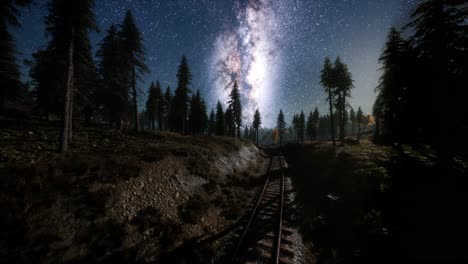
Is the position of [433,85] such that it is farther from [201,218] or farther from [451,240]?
[201,218]

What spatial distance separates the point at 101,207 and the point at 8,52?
31.5m

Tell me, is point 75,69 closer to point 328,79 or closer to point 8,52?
point 8,52

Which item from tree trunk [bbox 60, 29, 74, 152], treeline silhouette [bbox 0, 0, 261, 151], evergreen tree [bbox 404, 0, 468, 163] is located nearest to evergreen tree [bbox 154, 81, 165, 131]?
treeline silhouette [bbox 0, 0, 261, 151]

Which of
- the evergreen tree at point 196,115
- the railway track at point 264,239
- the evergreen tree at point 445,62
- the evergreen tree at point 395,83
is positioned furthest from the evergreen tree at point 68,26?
the evergreen tree at point 196,115

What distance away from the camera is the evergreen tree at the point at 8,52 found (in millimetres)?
10938

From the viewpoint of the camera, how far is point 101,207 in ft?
19.7

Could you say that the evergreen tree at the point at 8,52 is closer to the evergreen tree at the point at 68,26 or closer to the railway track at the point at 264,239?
the evergreen tree at the point at 68,26

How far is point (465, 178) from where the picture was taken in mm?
8672

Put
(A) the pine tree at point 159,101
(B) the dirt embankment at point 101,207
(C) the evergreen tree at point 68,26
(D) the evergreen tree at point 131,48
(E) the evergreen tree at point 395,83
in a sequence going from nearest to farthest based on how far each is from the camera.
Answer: (B) the dirt embankment at point 101,207 → (C) the evergreen tree at point 68,26 → (E) the evergreen tree at point 395,83 → (D) the evergreen tree at point 131,48 → (A) the pine tree at point 159,101

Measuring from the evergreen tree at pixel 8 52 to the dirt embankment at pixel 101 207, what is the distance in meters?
8.73

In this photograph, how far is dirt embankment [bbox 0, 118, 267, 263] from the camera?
4742 mm

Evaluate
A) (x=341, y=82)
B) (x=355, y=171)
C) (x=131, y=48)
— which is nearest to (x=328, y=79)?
(x=341, y=82)

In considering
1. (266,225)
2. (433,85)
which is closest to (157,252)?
(266,225)

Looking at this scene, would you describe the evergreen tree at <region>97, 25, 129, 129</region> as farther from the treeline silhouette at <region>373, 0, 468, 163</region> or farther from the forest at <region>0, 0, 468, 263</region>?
the treeline silhouette at <region>373, 0, 468, 163</region>
